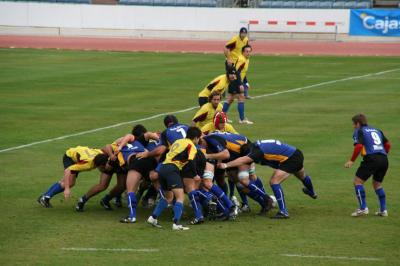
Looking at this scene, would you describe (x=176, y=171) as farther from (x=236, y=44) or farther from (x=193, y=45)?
(x=193, y=45)

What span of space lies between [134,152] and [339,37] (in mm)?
45478

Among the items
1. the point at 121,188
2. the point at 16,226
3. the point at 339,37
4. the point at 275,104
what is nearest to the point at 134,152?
the point at 121,188

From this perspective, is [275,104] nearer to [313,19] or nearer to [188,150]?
[188,150]

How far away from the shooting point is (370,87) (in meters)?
35.3

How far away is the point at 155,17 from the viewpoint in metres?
62.1

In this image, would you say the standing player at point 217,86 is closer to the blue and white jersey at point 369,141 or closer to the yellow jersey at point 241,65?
the yellow jersey at point 241,65

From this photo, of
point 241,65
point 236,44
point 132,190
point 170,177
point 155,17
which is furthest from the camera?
point 155,17

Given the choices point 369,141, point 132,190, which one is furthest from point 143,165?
point 369,141

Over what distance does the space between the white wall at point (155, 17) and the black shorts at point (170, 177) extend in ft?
151

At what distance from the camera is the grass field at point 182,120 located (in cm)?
1356

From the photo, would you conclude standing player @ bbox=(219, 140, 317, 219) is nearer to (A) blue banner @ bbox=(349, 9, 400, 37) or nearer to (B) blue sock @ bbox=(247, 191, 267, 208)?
(B) blue sock @ bbox=(247, 191, 267, 208)

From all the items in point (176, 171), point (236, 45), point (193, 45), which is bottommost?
point (193, 45)

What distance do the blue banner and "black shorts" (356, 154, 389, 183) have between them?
44.5 m

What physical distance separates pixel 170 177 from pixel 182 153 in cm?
43
